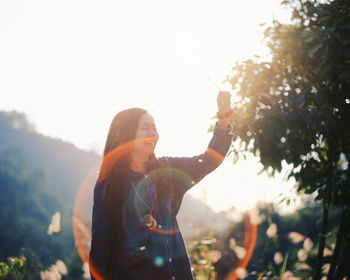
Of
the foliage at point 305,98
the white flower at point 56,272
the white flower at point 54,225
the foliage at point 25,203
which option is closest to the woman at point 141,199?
the foliage at point 305,98

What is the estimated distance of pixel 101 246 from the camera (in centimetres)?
170

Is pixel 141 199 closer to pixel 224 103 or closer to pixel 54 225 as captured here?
pixel 224 103

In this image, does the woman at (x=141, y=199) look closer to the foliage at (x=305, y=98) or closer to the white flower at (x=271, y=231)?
the foliage at (x=305, y=98)

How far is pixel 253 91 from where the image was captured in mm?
3713

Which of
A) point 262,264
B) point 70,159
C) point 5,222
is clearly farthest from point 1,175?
point 262,264

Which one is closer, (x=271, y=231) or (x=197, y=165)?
(x=197, y=165)

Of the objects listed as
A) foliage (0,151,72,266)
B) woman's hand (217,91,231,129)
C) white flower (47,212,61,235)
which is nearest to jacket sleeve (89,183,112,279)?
woman's hand (217,91,231,129)

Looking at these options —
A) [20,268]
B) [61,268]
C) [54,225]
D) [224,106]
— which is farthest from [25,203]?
[224,106]

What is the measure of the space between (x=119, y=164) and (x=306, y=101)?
92.8 inches

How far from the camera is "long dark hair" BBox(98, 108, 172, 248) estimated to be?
189 cm

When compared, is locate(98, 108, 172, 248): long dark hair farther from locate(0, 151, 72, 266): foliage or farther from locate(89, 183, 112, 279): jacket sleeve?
locate(0, 151, 72, 266): foliage

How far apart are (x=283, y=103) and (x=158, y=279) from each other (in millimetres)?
2618

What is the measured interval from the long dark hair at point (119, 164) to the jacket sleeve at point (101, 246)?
6 cm

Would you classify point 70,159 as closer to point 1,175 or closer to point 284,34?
point 1,175
